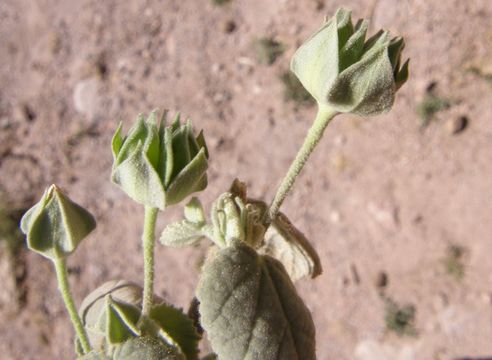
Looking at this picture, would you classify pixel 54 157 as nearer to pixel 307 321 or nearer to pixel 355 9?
pixel 355 9

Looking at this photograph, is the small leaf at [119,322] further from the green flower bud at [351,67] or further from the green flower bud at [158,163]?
the green flower bud at [351,67]

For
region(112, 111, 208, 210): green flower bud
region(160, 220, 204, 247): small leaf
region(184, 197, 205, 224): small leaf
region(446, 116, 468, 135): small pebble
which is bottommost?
region(446, 116, 468, 135): small pebble

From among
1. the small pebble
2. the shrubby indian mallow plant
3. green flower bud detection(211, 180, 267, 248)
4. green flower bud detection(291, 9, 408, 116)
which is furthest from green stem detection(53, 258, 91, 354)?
the small pebble

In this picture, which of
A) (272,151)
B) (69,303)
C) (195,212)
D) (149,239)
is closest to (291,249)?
(195,212)

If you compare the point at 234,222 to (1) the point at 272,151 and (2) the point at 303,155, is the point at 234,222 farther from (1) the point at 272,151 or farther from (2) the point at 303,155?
(1) the point at 272,151

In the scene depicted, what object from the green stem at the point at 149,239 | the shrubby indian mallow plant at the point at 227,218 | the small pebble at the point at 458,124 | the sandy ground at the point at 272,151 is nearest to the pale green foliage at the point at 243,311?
the shrubby indian mallow plant at the point at 227,218

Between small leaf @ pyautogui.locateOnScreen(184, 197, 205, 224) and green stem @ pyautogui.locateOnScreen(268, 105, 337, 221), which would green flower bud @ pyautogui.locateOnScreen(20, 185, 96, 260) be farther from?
green stem @ pyautogui.locateOnScreen(268, 105, 337, 221)

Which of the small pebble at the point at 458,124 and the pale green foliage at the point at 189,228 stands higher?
the pale green foliage at the point at 189,228
